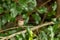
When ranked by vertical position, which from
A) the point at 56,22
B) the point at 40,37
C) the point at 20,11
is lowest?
the point at 40,37

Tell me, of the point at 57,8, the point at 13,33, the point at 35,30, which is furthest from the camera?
the point at 57,8

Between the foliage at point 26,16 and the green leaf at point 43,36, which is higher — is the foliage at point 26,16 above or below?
above

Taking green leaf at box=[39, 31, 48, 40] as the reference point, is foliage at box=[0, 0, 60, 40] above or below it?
above

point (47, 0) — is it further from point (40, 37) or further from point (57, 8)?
point (40, 37)

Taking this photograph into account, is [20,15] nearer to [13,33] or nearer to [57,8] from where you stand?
[13,33]

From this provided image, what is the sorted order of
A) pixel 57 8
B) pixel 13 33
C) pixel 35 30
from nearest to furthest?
pixel 13 33 < pixel 35 30 < pixel 57 8

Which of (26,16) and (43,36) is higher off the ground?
(26,16)

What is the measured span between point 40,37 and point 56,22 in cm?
21

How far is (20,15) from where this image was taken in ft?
6.68

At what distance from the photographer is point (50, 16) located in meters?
2.12

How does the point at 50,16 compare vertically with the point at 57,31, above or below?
above

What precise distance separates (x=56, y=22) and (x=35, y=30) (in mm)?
230

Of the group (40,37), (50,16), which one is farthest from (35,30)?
(50,16)

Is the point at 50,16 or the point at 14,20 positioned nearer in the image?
the point at 14,20
